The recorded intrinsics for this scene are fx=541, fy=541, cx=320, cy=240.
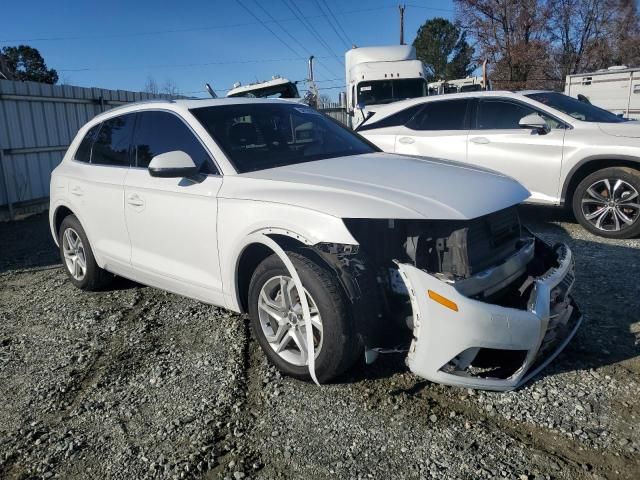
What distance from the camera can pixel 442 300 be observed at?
2.71 meters

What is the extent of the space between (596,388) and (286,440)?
5.88 ft

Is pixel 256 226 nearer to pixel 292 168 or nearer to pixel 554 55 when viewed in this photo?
pixel 292 168

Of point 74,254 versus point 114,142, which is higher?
point 114,142

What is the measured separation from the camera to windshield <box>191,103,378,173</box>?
3.78m

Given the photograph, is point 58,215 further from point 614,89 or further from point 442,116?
point 614,89

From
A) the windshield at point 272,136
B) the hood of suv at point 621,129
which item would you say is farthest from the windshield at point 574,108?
the windshield at point 272,136

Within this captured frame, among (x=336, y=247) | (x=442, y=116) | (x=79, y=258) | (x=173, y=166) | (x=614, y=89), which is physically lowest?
(x=79, y=258)

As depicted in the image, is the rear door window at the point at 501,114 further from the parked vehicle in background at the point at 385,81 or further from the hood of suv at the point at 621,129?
the parked vehicle in background at the point at 385,81

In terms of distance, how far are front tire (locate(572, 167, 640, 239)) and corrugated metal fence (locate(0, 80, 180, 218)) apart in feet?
29.8

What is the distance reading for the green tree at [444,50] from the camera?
42.3 meters

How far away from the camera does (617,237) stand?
20.5ft

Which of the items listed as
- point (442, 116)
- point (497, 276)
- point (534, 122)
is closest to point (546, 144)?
point (534, 122)

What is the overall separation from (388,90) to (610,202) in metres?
9.03

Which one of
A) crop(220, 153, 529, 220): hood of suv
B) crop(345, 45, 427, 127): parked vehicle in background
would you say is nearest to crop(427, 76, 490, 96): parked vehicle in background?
crop(345, 45, 427, 127): parked vehicle in background
